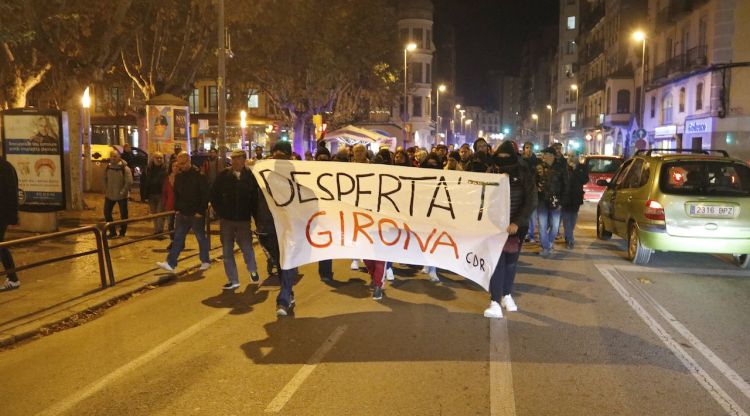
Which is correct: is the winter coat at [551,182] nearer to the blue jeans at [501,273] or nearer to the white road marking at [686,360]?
the white road marking at [686,360]

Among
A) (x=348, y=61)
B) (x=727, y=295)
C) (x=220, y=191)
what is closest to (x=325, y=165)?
(x=220, y=191)

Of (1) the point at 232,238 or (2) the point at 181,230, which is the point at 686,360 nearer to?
(1) the point at 232,238

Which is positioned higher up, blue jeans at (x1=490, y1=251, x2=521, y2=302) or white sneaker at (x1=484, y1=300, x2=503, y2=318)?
blue jeans at (x1=490, y1=251, x2=521, y2=302)

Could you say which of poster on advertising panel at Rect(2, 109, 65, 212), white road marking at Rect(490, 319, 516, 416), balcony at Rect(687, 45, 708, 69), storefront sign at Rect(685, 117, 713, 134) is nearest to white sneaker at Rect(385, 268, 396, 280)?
white road marking at Rect(490, 319, 516, 416)

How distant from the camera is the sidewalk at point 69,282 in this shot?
24.0 ft

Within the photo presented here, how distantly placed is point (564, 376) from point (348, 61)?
30.6 meters

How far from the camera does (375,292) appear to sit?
822 cm

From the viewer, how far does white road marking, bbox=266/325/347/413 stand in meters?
4.87

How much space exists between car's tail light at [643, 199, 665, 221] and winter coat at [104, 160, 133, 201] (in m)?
9.78

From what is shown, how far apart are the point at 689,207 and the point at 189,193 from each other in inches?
288

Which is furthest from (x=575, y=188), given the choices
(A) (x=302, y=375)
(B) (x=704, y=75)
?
(B) (x=704, y=75)

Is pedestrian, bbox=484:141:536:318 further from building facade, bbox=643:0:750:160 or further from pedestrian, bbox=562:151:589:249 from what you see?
building facade, bbox=643:0:750:160

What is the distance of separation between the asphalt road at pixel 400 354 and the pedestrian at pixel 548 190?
2604 mm

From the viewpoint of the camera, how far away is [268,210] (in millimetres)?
7508
